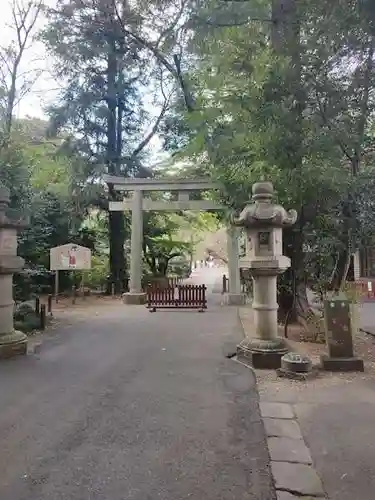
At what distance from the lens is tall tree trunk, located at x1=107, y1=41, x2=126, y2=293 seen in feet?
52.7

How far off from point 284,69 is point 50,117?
11.6 meters

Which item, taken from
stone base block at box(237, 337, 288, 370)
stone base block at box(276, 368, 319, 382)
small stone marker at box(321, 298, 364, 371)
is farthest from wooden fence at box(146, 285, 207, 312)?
stone base block at box(276, 368, 319, 382)

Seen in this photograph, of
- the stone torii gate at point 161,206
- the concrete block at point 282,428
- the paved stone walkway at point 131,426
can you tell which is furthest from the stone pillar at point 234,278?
the concrete block at point 282,428

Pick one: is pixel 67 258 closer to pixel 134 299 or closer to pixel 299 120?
pixel 134 299

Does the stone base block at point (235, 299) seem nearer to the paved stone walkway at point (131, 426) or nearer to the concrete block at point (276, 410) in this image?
the paved stone walkway at point (131, 426)

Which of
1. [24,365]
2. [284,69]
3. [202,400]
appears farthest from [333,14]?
[24,365]

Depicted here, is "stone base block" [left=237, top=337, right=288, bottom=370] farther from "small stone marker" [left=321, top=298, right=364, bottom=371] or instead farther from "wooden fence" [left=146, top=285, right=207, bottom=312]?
"wooden fence" [left=146, top=285, right=207, bottom=312]

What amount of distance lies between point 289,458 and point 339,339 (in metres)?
2.81

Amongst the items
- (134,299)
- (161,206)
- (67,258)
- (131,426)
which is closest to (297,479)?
(131,426)

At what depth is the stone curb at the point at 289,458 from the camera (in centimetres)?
248

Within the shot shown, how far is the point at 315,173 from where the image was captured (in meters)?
6.37

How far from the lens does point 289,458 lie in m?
2.92

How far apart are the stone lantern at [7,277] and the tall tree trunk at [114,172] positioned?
10.3 m

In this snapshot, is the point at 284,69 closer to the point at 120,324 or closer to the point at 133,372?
the point at 133,372
